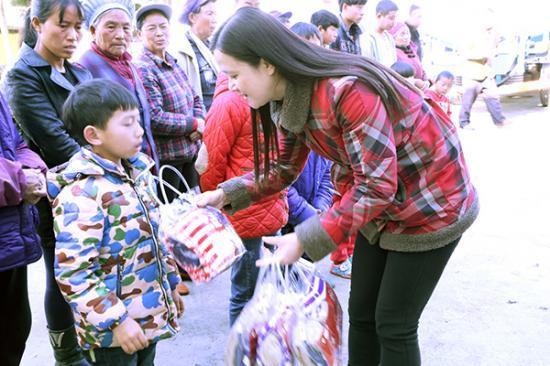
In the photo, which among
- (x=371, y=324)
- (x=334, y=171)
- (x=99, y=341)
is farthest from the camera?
(x=371, y=324)

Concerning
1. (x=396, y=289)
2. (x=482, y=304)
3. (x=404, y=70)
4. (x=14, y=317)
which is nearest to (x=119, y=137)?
(x=14, y=317)

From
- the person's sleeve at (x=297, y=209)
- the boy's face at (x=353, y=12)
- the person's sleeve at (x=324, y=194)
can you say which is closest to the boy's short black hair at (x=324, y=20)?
the boy's face at (x=353, y=12)

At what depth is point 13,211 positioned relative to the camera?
1959 mm

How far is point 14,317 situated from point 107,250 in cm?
67

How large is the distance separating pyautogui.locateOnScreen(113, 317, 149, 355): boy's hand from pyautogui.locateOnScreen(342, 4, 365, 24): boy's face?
3.99m

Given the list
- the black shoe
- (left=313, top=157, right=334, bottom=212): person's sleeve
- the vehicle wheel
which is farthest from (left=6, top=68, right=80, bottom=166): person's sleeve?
the vehicle wheel

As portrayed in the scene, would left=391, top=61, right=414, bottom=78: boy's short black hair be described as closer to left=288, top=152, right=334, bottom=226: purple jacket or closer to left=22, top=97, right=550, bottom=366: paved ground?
left=22, top=97, right=550, bottom=366: paved ground

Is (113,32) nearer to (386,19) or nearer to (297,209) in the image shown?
(297,209)

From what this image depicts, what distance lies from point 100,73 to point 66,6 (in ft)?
1.98

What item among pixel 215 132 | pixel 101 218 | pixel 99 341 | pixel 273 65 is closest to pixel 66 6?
pixel 215 132

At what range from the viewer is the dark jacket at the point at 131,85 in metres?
2.92

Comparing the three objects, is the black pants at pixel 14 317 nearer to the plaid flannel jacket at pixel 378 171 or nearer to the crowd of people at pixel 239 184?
the crowd of people at pixel 239 184

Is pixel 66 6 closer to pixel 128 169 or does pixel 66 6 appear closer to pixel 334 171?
pixel 128 169

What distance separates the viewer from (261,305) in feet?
5.59
